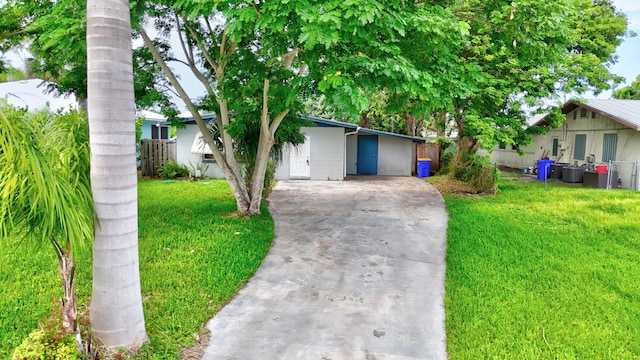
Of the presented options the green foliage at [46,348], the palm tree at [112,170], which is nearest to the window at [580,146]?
the palm tree at [112,170]

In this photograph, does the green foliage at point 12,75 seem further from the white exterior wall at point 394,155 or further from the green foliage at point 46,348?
the white exterior wall at point 394,155

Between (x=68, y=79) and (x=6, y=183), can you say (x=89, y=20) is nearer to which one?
(x=6, y=183)

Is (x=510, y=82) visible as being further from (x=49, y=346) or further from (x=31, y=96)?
(x=49, y=346)

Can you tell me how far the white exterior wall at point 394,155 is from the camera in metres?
20.4

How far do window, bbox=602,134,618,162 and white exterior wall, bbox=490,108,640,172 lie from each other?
14cm

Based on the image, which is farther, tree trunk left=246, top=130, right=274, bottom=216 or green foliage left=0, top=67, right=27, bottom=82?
green foliage left=0, top=67, right=27, bottom=82

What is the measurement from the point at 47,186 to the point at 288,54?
19.1 feet

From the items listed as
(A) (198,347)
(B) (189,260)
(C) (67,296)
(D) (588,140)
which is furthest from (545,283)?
(D) (588,140)

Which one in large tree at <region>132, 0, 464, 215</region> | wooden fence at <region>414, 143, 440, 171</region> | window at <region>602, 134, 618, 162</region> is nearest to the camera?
large tree at <region>132, 0, 464, 215</region>

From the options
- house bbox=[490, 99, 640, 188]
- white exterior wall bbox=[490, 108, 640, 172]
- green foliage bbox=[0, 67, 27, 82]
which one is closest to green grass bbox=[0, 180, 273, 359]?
green foliage bbox=[0, 67, 27, 82]

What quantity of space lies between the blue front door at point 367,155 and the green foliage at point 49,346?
18.0m

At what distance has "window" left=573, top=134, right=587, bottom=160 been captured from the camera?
1803 cm

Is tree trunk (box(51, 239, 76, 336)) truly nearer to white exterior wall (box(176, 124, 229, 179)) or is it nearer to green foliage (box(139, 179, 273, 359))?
green foliage (box(139, 179, 273, 359))

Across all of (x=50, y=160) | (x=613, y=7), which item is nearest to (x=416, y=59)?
(x=50, y=160)
